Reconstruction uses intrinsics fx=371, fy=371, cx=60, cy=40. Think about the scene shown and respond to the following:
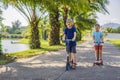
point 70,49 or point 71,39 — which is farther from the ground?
point 71,39

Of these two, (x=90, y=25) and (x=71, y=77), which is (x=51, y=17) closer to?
(x=90, y=25)

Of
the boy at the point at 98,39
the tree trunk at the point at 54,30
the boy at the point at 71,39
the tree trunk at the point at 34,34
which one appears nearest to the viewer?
the boy at the point at 71,39

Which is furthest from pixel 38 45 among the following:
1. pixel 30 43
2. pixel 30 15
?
pixel 30 15

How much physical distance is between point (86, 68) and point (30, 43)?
16104mm

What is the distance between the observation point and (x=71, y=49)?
13797 mm

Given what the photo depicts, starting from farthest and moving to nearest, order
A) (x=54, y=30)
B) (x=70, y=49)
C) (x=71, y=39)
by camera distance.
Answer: (x=54, y=30), (x=70, y=49), (x=71, y=39)

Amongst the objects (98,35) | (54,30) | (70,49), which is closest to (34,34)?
(54,30)

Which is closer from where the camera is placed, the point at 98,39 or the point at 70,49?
the point at 70,49

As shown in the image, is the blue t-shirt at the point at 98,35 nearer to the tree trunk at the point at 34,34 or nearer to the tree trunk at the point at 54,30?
the tree trunk at the point at 34,34

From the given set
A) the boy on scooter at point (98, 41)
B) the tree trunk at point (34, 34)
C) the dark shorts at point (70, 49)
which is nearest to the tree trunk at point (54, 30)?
the tree trunk at point (34, 34)

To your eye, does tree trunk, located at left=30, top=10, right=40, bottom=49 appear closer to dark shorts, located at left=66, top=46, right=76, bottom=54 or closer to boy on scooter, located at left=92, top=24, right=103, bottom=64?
Answer: boy on scooter, located at left=92, top=24, right=103, bottom=64

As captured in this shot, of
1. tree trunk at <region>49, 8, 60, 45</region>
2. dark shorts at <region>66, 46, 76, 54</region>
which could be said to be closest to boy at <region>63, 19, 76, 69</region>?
dark shorts at <region>66, 46, 76, 54</region>

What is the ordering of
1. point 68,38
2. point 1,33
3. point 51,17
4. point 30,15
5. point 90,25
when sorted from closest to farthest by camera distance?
point 68,38, point 1,33, point 30,15, point 51,17, point 90,25

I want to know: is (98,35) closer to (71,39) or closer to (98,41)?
(98,41)
